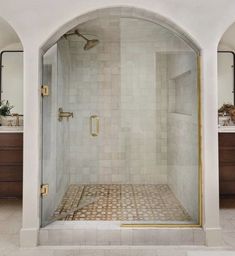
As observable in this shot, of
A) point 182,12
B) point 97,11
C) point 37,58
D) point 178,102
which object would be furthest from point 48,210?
point 182,12

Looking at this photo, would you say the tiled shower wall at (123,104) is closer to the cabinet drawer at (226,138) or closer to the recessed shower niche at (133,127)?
the recessed shower niche at (133,127)

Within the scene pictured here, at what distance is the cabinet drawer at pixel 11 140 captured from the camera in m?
3.33

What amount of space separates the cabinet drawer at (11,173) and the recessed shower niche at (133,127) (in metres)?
0.75

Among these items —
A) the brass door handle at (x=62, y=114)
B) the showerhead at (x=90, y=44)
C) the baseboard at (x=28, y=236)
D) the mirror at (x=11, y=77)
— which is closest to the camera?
the baseboard at (x=28, y=236)

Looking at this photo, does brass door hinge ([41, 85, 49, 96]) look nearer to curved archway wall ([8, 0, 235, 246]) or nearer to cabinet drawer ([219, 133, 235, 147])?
curved archway wall ([8, 0, 235, 246])

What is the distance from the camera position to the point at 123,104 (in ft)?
9.03

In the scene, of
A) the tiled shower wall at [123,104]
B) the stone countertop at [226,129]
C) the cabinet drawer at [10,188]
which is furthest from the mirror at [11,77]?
the stone countertop at [226,129]

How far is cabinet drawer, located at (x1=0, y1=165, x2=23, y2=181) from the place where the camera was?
3.35 meters

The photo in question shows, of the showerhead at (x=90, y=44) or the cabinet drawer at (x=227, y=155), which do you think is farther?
the cabinet drawer at (x=227, y=155)

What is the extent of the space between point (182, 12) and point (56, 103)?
1363 millimetres

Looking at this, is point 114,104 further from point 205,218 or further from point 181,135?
point 205,218

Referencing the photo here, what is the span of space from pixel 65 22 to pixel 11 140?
1.56m

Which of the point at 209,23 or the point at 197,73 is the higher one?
the point at 209,23

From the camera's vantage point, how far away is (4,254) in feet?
7.39
